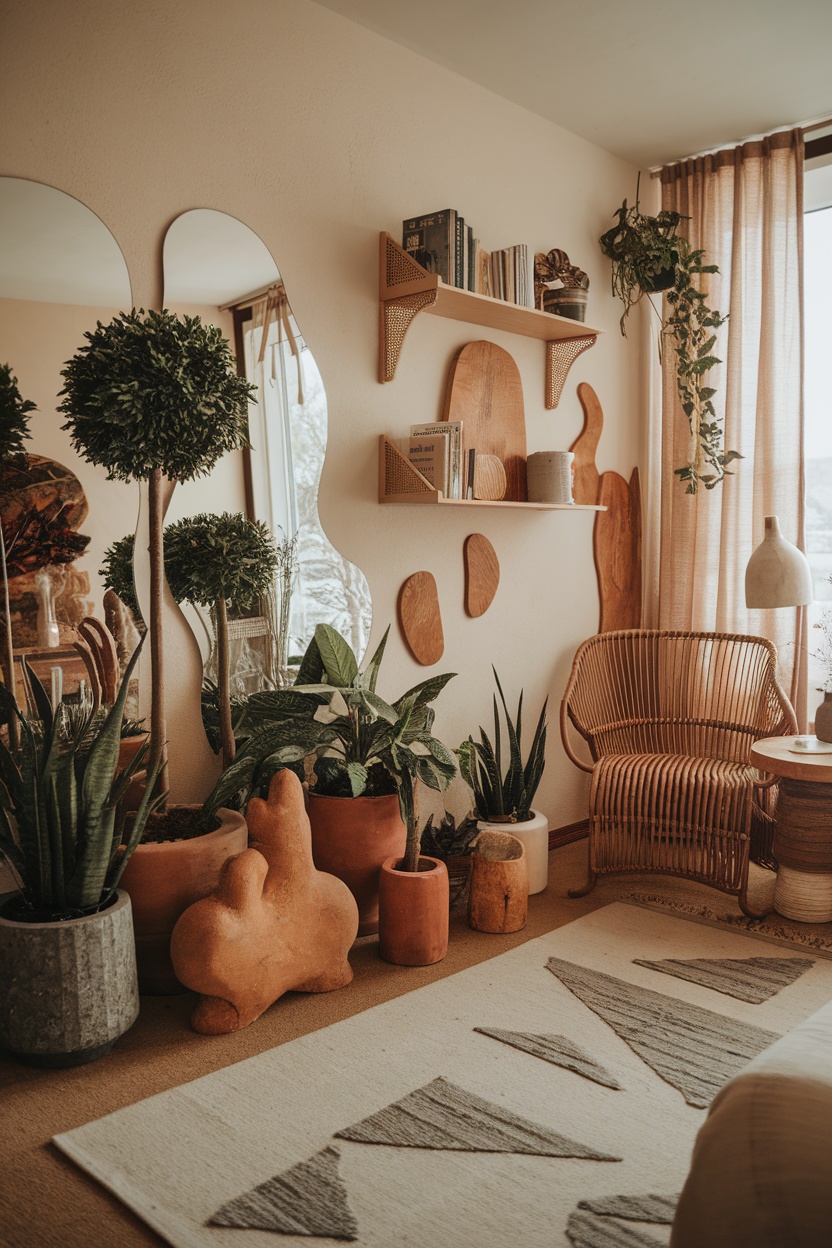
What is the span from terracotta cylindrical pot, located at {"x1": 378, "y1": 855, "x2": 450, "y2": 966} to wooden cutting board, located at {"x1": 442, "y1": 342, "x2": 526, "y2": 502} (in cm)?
150

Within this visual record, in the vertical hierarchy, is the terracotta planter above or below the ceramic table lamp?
below

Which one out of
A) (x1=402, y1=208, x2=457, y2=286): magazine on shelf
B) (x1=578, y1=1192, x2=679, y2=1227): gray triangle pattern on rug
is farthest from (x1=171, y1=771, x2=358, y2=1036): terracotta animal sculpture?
(x1=402, y1=208, x2=457, y2=286): magazine on shelf

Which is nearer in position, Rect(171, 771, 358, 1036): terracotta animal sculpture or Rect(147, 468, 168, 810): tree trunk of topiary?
Rect(171, 771, 358, 1036): terracotta animal sculpture

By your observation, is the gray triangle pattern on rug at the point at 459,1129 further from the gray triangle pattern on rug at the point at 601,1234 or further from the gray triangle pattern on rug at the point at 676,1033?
the gray triangle pattern on rug at the point at 676,1033

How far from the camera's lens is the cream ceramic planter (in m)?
3.16

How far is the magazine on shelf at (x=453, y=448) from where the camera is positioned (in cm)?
304

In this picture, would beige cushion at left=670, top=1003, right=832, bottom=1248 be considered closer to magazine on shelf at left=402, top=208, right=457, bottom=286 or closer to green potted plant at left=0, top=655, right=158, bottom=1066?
green potted plant at left=0, top=655, right=158, bottom=1066

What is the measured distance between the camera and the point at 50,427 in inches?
91.0

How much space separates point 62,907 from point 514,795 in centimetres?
161

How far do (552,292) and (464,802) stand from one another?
6.19 ft

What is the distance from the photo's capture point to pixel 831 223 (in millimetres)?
3814

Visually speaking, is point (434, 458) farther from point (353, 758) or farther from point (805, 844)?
point (805, 844)

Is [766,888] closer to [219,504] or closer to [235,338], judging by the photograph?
[219,504]

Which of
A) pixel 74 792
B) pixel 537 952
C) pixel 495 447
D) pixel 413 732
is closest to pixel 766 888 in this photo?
pixel 537 952
